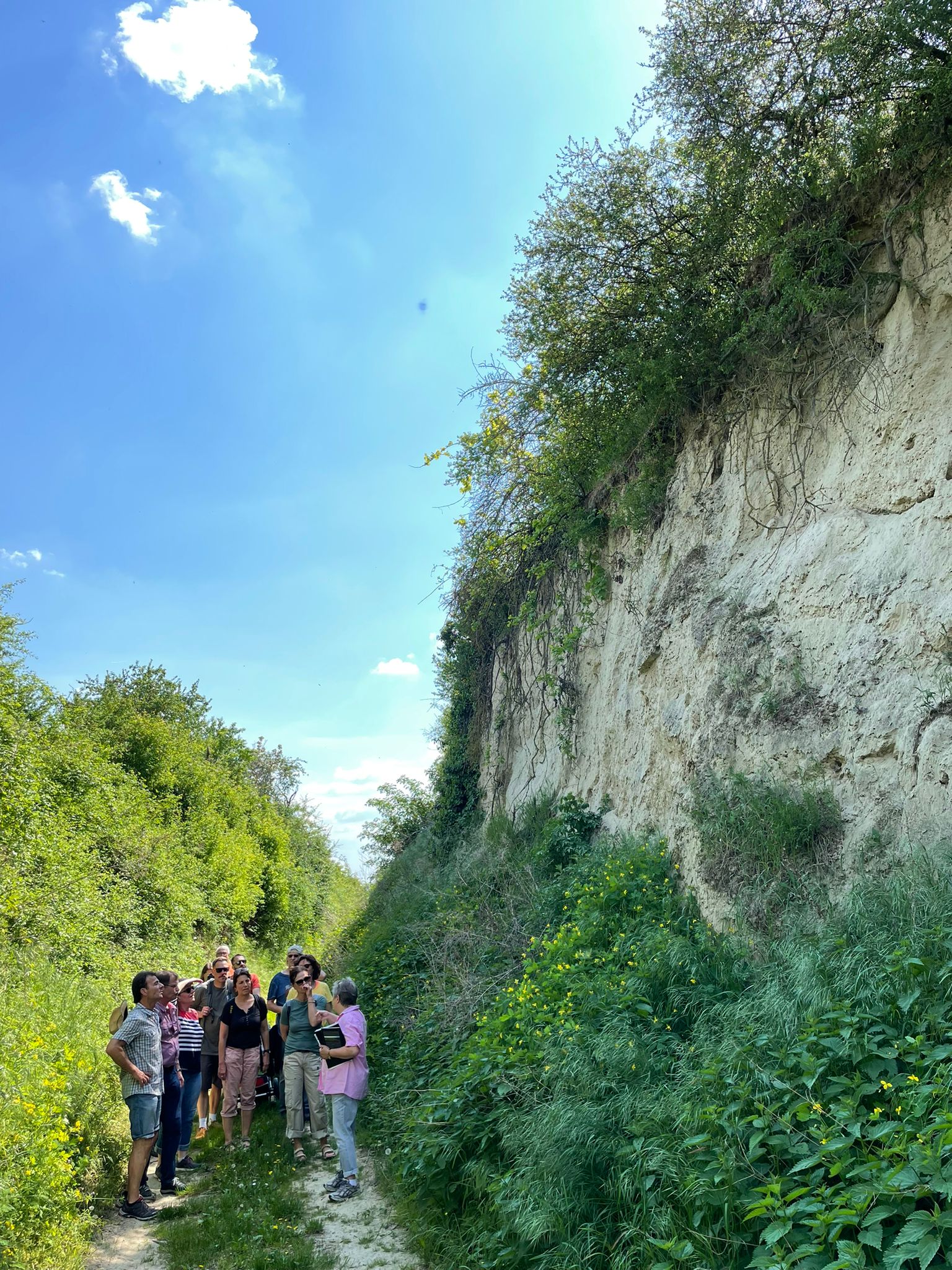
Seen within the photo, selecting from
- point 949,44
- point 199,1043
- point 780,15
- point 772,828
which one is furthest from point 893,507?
point 199,1043

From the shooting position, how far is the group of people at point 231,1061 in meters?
6.33

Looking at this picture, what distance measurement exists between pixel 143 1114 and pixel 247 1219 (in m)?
1.16

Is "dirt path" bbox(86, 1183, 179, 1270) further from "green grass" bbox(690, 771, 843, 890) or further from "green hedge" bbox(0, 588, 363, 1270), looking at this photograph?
"green grass" bbox(690, 771, 843, 890)

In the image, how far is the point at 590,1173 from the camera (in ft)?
13.2

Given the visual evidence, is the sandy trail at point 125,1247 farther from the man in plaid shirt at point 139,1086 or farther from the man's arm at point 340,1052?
the man's arm at point 340,1052

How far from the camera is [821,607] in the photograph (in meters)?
6.10

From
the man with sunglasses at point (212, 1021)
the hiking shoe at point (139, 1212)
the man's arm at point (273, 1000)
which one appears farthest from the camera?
the man's arm at point (273, 1000)

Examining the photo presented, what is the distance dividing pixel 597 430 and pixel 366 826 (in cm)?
1397

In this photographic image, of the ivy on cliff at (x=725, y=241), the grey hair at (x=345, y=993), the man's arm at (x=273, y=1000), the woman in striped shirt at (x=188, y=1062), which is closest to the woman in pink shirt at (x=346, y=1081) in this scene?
the grey hair at (x=345, y=993)

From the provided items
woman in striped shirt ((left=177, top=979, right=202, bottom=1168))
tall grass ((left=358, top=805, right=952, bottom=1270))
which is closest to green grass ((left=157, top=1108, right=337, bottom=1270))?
woman in striped shirt ((left=177, top=979, right=202, bottom=1168))

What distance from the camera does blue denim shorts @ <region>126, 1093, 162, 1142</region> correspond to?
6293 mm

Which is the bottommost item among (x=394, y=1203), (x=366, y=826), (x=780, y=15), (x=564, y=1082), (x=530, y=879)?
(x=394, y=1203)

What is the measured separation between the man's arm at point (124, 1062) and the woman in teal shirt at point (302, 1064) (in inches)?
70.7

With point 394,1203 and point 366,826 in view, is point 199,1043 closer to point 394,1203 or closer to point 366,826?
point 394,1203
